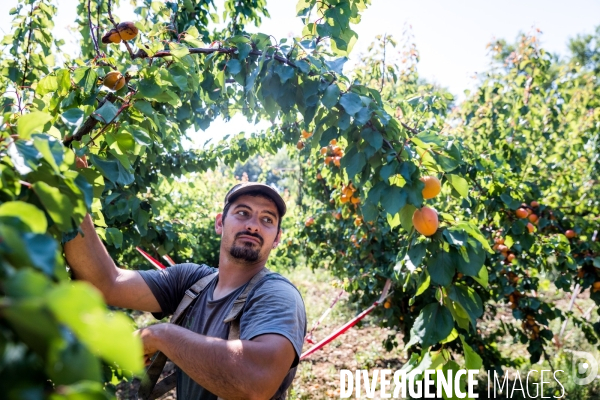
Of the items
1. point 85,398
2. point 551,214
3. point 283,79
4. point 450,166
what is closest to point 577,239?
point 551,214

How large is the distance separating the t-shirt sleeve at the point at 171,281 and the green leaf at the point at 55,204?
1147 mm

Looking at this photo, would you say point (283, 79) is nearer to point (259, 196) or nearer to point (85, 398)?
point (259, 196)

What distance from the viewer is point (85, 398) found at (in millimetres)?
385

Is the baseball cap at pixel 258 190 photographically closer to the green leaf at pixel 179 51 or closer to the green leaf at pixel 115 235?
the green leaf at pixel 115 235

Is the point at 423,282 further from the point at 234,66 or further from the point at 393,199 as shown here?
the point at 234,66

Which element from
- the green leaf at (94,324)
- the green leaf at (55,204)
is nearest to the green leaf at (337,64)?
the green leaf at (55,204)

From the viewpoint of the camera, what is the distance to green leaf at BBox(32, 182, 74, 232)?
68cm

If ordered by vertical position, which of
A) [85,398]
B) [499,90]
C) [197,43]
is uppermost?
[499,90]

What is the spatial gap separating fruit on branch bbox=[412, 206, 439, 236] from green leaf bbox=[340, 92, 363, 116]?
38 cm

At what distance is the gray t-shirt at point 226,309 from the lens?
142 centimetres

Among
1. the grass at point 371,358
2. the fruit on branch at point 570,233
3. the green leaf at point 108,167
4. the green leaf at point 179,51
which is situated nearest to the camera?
the green leaf at point 108,167

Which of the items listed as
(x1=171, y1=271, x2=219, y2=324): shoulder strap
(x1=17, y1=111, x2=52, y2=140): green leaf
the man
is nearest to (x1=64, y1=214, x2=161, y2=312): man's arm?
the man

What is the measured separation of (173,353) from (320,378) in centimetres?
391

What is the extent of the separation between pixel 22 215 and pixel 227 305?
118 centimetres
